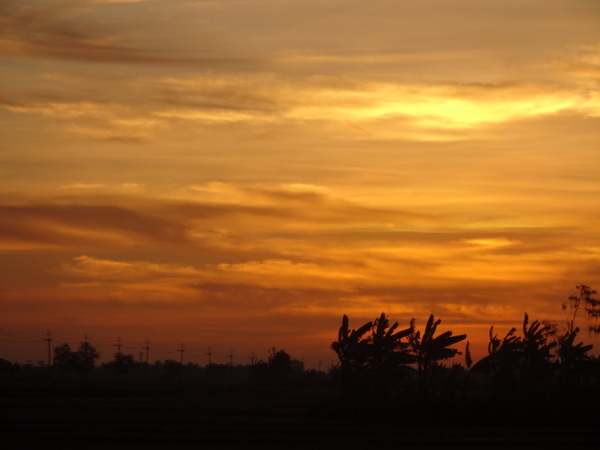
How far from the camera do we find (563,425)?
144ft

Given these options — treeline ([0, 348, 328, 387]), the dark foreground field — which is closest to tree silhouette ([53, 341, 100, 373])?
treeline ([0, 348, 328, 387])

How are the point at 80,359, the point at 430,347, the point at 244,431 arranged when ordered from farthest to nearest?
the point at 80,359, the point at 430,347, the point at 244,431

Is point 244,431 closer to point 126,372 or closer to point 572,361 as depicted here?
point 572,361

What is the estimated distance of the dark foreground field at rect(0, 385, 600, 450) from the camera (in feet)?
100

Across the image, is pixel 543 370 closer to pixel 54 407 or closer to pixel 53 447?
pixel 54 407

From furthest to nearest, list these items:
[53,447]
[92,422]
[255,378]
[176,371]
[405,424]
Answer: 1. [176,371]
2. [255,378]
3. [405,424]
4. [92,422]
5. [53,447]

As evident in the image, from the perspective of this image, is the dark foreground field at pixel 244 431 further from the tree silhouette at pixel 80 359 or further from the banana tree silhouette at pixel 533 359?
the tree silhouette at pixel 80 359

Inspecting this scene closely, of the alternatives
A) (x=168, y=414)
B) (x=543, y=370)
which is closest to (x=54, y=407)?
(x=168, y=414)

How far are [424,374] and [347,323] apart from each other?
5192 mm

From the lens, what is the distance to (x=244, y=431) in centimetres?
3569

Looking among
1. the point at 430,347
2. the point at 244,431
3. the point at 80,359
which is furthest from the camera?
the point at 80,359

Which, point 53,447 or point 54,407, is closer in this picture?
point 53,447

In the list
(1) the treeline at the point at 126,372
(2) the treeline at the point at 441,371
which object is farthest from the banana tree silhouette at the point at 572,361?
(1) the treeline at the point at 126,372

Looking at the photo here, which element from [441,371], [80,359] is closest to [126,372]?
[80,359]
